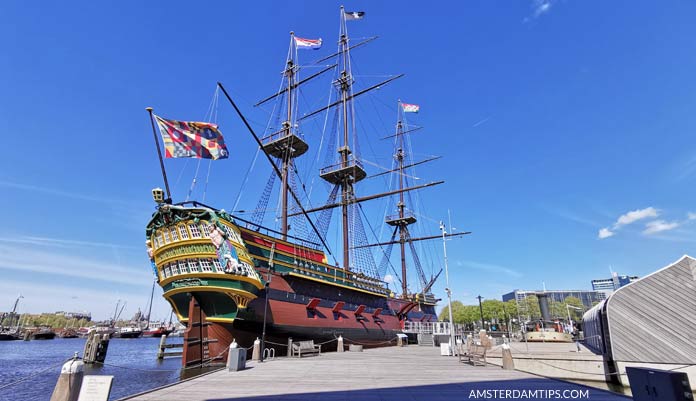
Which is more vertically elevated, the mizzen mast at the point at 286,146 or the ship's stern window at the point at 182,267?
the mizzen mast at the point at 286,146

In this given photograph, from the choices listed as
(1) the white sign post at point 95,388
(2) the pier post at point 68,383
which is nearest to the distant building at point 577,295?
(1) the white sign post at point 95,388

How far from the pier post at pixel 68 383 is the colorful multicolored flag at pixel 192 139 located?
10.4 metres

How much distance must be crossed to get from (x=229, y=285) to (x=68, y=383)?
10.9 m

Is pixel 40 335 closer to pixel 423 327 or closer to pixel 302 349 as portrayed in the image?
pixel 423 327

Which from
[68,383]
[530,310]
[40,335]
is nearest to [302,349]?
[68,383]

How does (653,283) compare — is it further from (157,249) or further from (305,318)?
(157,249)

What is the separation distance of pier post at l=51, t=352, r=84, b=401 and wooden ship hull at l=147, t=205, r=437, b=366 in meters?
10.3

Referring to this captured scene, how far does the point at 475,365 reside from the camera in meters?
12.3

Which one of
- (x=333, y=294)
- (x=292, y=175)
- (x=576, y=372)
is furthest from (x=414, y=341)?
(x=576, y=372)

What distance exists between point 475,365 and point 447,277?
765 cm

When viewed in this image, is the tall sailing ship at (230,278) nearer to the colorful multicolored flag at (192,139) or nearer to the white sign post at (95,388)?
the colorful multicolored flag at (192,139)

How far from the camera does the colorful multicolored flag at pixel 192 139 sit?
14258 millimetres

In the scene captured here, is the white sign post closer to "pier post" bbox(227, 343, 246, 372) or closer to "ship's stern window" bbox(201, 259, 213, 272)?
"pier post" bbox(227, 343, 246, 372)

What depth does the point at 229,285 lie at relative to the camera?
52.8ft
